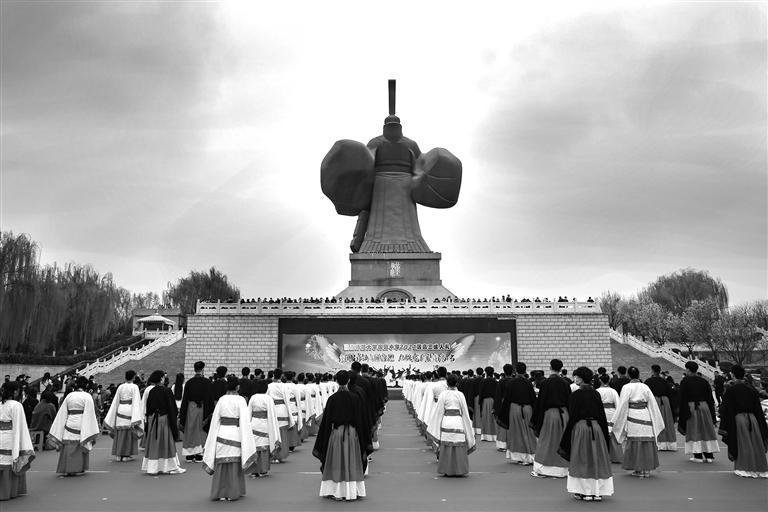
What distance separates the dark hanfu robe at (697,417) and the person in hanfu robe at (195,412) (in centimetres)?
663

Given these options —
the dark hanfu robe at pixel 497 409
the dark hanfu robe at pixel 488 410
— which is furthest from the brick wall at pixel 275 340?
the dark hanfu robe at pixel 497 409

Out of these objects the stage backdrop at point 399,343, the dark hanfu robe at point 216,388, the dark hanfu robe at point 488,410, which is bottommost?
the dark hanfu robe at point 488,410

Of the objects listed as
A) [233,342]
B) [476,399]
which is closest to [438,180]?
[233,342]

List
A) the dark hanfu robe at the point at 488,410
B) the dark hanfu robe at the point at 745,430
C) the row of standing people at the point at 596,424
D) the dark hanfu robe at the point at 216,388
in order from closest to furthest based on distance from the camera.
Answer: the row of standing people at the point at 596,424 < the dark hanfu robe at the point at 745,430 < the dark hanfu robe at the point at 216,388 < the dark hanfu robe at the point at 488,410

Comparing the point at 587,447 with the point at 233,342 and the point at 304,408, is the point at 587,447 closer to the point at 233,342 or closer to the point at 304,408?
the point at 304,408

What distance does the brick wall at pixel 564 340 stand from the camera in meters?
25.2

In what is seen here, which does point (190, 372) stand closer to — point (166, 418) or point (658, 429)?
point (166, 418)

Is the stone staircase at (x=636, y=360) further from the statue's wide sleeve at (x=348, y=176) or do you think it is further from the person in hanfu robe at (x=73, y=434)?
the person in hanfu robe at (x=73, y=434)

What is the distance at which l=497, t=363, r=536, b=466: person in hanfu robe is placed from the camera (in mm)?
8422

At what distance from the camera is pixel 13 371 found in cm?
2592

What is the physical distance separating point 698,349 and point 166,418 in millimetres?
44246

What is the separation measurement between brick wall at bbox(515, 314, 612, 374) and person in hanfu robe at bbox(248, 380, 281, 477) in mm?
19252

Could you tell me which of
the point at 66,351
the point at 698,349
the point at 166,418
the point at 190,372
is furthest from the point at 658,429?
the point at 698,349

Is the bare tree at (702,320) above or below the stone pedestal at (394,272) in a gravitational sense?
below
